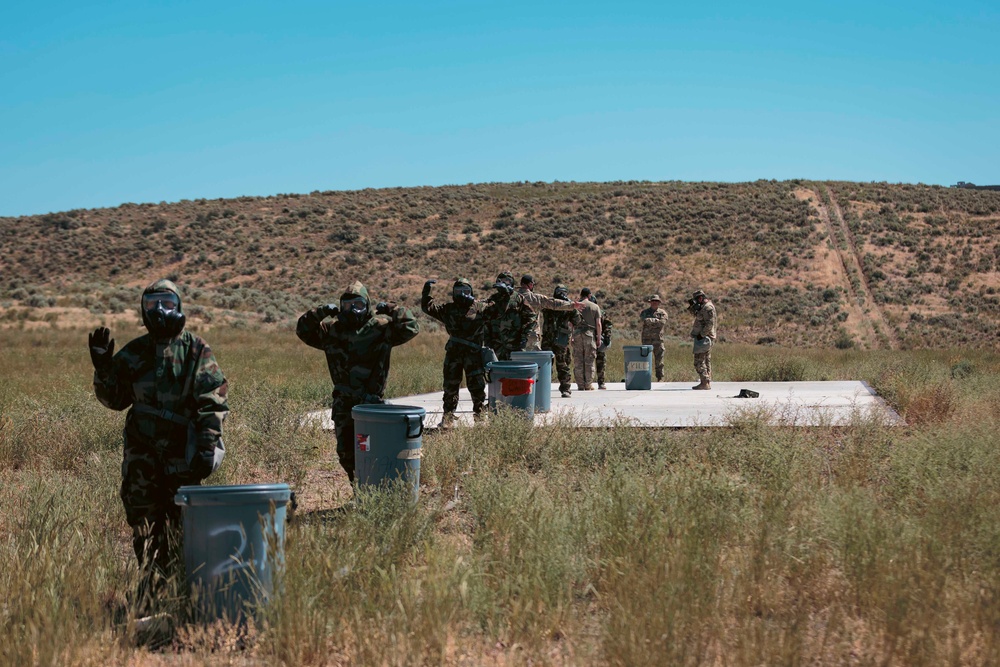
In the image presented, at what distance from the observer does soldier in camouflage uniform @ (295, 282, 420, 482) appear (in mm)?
8070

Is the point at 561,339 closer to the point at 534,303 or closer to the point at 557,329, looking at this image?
the point at 557,329

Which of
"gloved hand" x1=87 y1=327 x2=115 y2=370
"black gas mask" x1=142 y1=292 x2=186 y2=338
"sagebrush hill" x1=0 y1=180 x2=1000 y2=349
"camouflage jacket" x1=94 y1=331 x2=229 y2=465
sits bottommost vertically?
"camouflage jacket" x1=94 y1=331 x2=229 y2=465

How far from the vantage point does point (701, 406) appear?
15.7 m

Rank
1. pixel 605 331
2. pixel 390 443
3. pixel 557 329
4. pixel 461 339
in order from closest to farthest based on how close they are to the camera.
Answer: pixel 390 443, pixel 461 339, pixel 557 329, pixel 605 331

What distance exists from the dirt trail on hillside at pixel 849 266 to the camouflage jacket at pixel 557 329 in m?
31.3

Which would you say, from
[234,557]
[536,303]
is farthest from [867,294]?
[234,557]

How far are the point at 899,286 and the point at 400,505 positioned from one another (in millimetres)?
56622

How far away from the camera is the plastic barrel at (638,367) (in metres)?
19.2

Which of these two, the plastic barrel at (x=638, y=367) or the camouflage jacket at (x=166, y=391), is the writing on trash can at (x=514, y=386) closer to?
the camouflage jacket at (x=166, y=391)

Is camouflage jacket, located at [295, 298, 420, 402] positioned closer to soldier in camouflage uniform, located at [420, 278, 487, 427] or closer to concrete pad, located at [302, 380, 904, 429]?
soldier in camouflage uniform, located at [420, 278, 487, 427]

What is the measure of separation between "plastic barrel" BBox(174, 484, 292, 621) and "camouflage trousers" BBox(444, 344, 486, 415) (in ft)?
21.6

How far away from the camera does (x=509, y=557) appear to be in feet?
20.2

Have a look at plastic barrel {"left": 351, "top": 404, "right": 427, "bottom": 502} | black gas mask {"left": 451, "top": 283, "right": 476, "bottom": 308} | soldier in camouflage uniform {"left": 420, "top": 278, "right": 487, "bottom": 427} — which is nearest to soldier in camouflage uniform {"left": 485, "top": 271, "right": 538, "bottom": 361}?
soldier in camouflage uniform {"left": 420, "top": 278, "right": 487, "bottom": 427}

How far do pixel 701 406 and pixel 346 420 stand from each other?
8.56 metres
